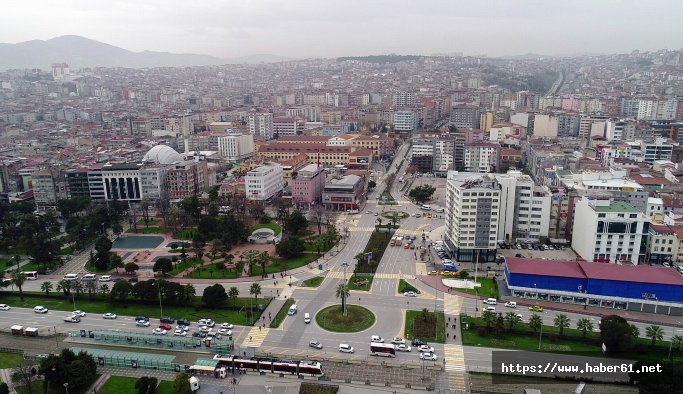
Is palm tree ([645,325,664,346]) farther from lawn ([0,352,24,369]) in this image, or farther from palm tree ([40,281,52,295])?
palm tree ([40,281,52,295])

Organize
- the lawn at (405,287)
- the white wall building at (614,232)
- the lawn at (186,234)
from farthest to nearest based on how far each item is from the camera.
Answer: the lawn at (186,234) < the white wall building at (614,232) < the lawn at (405,287)

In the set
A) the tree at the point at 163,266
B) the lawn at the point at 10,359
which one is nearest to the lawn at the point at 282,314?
the tree at the point at 163,266

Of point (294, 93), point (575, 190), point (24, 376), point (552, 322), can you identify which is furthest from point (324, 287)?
point (294, 93)

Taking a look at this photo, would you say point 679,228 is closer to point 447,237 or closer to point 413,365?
point 447,237

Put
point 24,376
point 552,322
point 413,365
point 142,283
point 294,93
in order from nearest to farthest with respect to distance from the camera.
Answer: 1. point 24,376
2. point 413,365
3. point 552,322
4. point 142,283
5. point 294,93

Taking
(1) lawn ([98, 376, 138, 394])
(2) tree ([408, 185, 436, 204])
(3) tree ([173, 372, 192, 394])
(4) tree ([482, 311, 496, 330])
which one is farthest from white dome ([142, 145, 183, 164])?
(4) tree ([482, 311, 496, 330])

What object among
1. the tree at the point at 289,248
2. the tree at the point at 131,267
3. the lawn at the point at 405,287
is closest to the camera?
the lawn at the point at 405,287

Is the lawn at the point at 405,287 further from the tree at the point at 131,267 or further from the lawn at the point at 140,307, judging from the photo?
the tree at the point at 131,267
